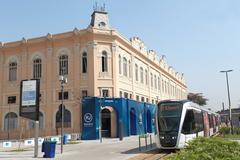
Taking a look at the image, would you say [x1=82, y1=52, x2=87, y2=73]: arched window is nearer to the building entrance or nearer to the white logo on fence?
the building entrance

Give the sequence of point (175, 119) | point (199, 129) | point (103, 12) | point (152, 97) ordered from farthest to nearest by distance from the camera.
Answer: point (152, 97) → point (103, 12) → point (199, 129) → point (175, 119)

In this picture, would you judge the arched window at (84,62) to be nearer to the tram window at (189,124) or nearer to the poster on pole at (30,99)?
the poster on pole at (30,99)

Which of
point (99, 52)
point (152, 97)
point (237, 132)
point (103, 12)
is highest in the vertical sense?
point (103, 12)

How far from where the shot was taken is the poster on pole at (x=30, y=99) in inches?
969

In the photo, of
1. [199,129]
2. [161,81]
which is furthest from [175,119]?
[161,81]

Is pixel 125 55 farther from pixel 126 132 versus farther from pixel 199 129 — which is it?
pixel 199 129

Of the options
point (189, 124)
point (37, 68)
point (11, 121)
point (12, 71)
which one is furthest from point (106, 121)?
point (189, 124)

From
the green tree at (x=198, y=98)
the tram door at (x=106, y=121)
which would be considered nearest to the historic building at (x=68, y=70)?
the tram door at (x=106, y=121)

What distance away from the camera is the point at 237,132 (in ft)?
132

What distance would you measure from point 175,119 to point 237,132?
18.7 meters

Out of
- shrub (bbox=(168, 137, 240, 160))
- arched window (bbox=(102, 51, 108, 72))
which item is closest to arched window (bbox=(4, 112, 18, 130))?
arched window (bbox=(102, 51, 108, 72))

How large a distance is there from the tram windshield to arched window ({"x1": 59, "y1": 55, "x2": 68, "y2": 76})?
25.6 metres

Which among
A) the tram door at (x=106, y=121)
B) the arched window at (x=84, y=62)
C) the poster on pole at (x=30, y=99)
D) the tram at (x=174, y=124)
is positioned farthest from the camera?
the arched window at (x=84, y=62)

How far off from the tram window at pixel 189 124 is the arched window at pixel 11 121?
31.0m
